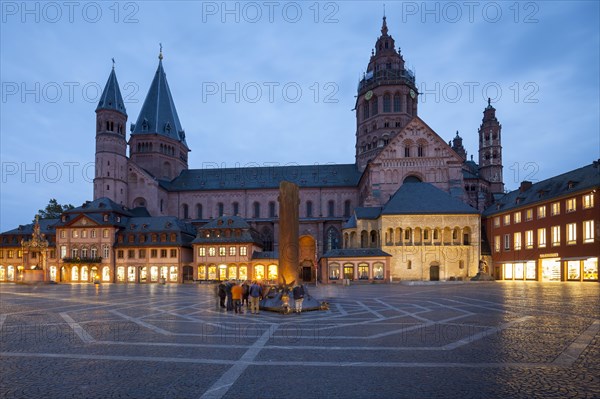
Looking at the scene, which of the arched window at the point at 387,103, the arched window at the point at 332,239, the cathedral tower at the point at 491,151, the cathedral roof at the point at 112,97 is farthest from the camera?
the cathedral tower at the point at 491,151

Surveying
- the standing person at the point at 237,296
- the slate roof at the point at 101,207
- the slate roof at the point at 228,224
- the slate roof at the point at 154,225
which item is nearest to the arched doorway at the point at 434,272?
the slate roof at the point at 228,224

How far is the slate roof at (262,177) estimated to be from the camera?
8612 cm

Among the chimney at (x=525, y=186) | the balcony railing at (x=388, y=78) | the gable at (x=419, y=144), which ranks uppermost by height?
the balcony railing at (x=388, y=78)

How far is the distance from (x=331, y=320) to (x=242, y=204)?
68.7m

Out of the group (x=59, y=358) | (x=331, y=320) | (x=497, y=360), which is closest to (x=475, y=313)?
(x=331, y=320)

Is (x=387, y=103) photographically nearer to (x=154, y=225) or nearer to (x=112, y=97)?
(x=154, y=225)

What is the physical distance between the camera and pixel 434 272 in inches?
2434

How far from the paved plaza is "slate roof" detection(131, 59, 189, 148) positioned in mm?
74873

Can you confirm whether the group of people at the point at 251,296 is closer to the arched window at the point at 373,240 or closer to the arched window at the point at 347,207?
the arched window at the point at 373,240

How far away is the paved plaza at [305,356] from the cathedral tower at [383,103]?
69.0 meters

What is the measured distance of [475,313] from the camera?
19.8 m

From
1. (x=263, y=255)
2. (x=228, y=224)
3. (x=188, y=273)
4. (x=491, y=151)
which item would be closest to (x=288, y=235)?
(x=263, y=255)

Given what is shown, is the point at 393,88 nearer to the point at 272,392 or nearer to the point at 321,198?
the point at 321,198

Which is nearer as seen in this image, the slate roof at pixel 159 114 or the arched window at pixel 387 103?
the arched window at pixel 387 103
